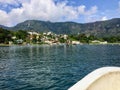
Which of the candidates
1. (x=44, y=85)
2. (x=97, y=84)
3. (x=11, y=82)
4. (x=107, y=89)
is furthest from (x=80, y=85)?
(x=11, y=82)

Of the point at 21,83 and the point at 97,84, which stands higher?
the point at 97,84

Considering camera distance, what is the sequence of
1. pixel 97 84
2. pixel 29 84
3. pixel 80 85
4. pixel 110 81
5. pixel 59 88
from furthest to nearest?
pixel 29 84 → pixel 59 88 → pixel 110 81 → pixel 97 84 → pixel 80 85

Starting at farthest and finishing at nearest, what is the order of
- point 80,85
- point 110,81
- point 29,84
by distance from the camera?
point 29,84
point 110,81
point 80,85

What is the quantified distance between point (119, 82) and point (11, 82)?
78.5 ft

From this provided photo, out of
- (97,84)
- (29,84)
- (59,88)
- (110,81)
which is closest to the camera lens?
(97,84)

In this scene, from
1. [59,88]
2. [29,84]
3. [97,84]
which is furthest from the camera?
[29,84]

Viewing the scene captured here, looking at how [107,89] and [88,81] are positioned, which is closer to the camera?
[88,81]

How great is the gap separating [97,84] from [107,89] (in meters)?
0.57

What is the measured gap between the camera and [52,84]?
28500 millimetres

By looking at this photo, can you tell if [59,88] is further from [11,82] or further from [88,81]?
[88,81]

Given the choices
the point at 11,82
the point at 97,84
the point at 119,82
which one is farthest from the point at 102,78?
the point at 11,82

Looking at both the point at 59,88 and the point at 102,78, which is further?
the point at 59,88

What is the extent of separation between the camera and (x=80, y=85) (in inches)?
242

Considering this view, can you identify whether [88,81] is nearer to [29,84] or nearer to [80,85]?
[80,85]
